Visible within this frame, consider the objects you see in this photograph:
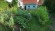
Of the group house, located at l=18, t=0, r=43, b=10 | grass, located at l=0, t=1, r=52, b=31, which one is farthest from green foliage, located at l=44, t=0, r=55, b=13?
grass, located at l=0, t=1, r=52, b=31

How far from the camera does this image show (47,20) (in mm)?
9703

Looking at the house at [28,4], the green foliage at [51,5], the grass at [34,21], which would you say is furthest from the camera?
the green foliage at [51,5]

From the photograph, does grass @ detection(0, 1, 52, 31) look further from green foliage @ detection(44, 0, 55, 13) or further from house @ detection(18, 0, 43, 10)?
green foliage @ detection(44, 0, 55, 13)

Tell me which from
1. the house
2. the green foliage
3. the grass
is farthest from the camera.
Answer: the green foliage

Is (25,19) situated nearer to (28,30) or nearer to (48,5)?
(28,30)

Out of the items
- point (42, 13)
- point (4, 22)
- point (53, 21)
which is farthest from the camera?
point (53, 21)

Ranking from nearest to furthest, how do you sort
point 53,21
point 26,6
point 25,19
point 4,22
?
point 4,22 < point 25,19 < point 53,21 < point 26,6

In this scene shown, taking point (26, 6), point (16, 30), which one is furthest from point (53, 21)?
point (16, 30)

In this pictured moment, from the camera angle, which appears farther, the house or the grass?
the house

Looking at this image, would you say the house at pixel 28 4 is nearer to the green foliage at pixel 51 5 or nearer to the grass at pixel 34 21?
the green foliage at pixel 51 5

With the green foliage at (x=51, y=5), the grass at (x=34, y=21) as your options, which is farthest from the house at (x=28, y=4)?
the grass at (x=34, y=21)

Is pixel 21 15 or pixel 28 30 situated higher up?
pixel 21 15

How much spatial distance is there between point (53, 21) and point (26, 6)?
75.3 inches

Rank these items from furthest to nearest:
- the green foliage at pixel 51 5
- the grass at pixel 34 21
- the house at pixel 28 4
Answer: the green foliage at pixel 51 5 < the house at pixel 28 4 < the grass at pixel 34 21
